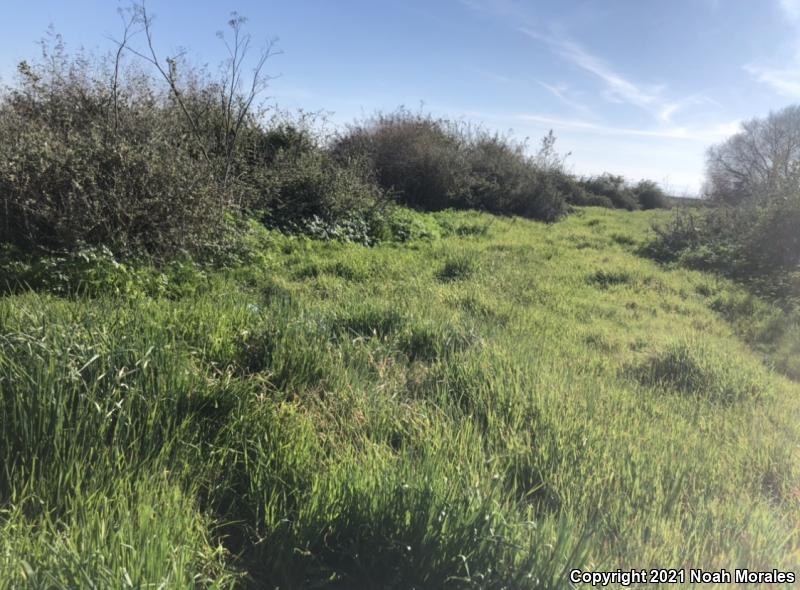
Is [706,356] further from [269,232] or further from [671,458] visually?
[269,232]

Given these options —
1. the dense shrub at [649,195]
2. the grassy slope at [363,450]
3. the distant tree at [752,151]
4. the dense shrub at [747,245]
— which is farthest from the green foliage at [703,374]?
the dense shrub at [649,195]

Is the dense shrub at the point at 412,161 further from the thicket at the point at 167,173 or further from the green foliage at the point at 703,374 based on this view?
the green foliage at the point at 703,374

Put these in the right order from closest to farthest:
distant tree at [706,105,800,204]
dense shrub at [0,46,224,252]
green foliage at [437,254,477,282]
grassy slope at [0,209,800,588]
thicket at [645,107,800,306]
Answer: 1. grassy slope at [0,209,800,588]
2. dense shrub at [0,46,224,252]
3. green foliage at [437,254,477,282]
4. thicket at [645,107,800,306]
5. distant tree at [706,105,800,204]

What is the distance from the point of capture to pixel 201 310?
4.04 m

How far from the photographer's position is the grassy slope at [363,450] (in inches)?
72.6

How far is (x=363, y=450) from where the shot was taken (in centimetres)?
259

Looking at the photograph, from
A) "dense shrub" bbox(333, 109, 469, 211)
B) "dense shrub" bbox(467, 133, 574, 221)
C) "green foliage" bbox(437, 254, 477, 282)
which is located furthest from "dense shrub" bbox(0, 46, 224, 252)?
"dense shrub" bbox(467, 133, 574, 221)

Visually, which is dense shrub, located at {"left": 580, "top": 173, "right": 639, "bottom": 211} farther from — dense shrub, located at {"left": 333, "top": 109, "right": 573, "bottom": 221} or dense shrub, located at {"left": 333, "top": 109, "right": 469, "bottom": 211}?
dense shrub, located at {"left": 333, "top": 109, "right": 469, "bottom": 211}

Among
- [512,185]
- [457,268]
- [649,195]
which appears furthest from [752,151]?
[457,268]

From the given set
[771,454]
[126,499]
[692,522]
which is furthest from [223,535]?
[771,454]

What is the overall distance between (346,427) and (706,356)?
3.67 metres

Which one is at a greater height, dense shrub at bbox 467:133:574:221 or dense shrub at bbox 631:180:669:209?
dense shrub at bbox 631:180:669:209

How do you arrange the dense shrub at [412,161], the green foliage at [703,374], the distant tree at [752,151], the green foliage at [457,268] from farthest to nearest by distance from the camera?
the distant tree at [752,151] < the dense shrub at [412,161] < the green foliage at [457,268] < the green foliage at [703,374]

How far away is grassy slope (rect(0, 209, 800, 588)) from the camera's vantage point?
1844 millimetres
